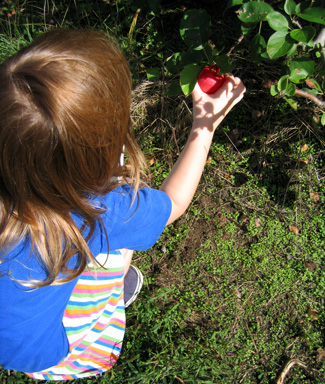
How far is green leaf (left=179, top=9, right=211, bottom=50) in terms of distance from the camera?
5.24 ft

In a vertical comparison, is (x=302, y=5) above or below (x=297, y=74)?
above

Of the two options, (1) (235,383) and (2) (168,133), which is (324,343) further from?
(2) (168,133)

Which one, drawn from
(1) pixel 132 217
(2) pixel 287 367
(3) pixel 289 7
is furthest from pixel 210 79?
(2) pixel 287 367

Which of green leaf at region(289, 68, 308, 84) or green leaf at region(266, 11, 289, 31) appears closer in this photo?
green leaf at region(266, 11, 289, 31)

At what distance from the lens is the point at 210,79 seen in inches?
66.6

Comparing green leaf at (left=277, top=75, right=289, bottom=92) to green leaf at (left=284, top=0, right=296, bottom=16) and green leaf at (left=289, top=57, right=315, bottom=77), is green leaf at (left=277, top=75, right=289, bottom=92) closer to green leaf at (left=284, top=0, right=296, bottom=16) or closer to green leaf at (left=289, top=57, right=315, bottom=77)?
green leaf at (left=289, top=57, right=315, bottom=77)

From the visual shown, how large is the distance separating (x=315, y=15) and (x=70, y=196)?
1.19 m

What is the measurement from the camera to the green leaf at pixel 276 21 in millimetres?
1388

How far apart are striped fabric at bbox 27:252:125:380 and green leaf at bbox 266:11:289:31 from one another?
3.92 ft

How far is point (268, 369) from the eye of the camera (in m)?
2.04

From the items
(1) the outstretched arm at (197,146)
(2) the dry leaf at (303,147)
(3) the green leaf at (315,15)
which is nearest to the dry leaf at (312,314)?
(2) the dry leaf at (303,147)

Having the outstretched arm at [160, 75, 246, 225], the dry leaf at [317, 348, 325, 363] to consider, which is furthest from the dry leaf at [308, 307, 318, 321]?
the outstretched arm at [160, 75, 246, 225]

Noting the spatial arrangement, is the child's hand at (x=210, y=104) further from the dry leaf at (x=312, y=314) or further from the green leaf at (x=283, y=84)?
the dry leaf at (x=312, y=314)

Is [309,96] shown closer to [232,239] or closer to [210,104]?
[210,104]
